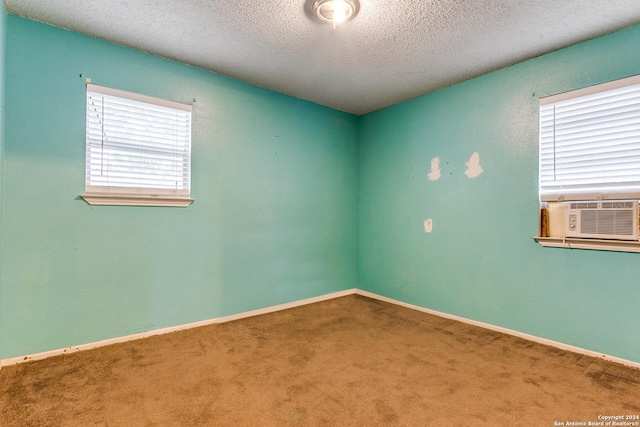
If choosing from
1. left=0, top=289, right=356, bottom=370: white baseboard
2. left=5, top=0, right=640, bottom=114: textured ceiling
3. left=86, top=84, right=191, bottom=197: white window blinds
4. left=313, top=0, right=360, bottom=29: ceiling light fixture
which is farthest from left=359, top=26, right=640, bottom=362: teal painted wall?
left=86, top=84, right=191, bottom=197: white window blinds

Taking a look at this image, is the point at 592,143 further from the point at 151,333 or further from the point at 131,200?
the point at 151,333

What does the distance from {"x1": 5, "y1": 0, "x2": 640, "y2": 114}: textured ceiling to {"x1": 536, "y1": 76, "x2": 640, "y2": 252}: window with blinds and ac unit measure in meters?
0.49

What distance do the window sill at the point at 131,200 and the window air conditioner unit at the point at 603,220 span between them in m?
3.14

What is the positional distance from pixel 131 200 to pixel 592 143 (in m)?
3.61

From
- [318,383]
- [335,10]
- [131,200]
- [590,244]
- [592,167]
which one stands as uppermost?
[335,10]

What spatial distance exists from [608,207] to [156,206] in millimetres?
3507

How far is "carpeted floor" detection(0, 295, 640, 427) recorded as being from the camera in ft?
5.30

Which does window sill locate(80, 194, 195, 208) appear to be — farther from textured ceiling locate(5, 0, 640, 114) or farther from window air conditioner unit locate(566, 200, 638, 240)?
window air conditioner unit locate(566, 200, 638, 240)

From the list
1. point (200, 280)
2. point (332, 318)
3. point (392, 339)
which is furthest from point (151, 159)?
point (392, 339)

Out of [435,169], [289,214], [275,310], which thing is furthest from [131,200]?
[435,169]

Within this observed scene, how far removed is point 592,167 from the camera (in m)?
2.31

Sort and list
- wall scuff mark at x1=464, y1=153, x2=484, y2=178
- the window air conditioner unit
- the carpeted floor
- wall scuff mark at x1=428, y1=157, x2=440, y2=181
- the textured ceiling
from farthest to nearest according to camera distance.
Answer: wall scuff mark at x1=428, y1=157, x2=440, y2=181 → wall scuff mark at x1=464, y1=153, x2=484, y2=178 → the window air conditioner unit → the textured ceiling → the carpeted floor

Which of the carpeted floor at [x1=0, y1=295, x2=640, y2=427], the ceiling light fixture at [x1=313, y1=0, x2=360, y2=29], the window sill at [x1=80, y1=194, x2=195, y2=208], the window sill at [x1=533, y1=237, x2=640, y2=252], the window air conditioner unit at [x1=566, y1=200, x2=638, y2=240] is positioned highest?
the ceiling light fixture at [x1=313, y1=0, x2=360, y2=29]

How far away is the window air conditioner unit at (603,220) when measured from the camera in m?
2.14
